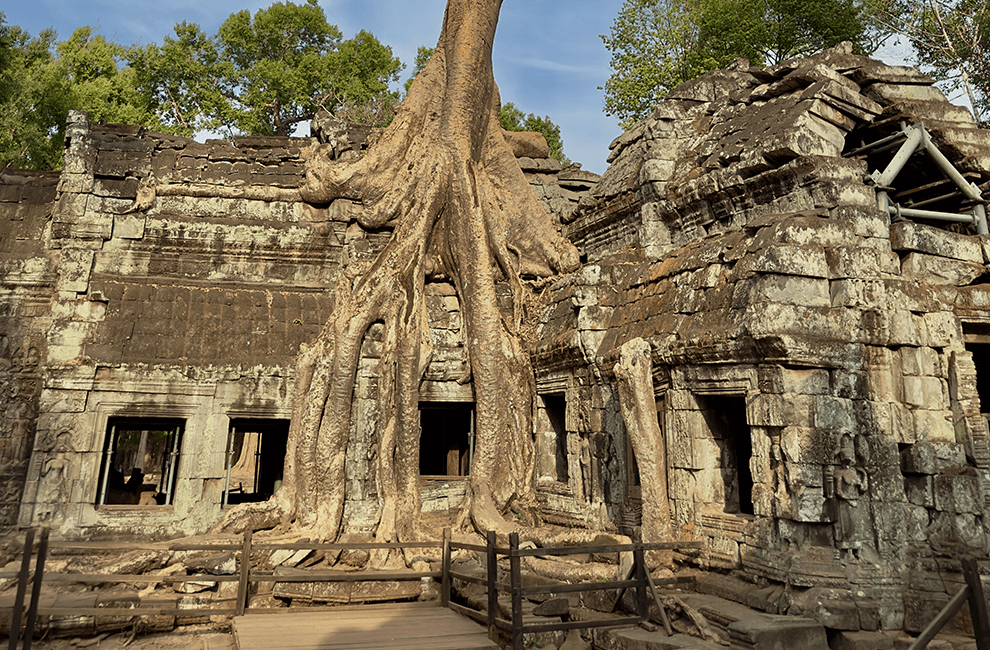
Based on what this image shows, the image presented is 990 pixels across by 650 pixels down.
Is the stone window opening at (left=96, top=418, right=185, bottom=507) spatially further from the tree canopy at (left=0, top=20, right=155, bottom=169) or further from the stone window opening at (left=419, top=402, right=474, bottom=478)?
the tree canopy at (left=0, top=20, right=155, bottom=169)

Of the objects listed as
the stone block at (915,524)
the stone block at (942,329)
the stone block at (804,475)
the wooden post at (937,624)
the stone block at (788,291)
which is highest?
the stone block at (788,291)

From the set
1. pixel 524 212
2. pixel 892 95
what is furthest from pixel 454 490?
pixel 892 95

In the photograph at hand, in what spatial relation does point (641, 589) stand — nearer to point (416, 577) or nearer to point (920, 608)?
point (920, 608)

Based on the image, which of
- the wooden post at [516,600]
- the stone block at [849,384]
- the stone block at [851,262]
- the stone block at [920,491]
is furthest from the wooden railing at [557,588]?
the stone block at [851,262]

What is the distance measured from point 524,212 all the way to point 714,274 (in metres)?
4.72

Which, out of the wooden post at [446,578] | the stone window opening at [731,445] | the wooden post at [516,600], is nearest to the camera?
the wooden post at [516,600]

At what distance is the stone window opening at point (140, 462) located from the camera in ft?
31.5

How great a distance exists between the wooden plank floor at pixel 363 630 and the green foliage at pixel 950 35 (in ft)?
58.9

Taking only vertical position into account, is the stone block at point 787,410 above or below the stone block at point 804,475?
above

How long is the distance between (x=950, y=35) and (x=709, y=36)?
6.12m

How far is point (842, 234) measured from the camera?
722 cm

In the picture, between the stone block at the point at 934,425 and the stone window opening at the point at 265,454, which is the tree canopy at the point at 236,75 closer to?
the stone window opening at the point at 265,454

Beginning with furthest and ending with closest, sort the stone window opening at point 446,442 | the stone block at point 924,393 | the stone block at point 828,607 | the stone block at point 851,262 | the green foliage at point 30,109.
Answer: the green foliage at point 30,109 < the stone window opening at point 446,442 < the stone block at point 851,262 < the stone block at point 924,393 < the stone block at point 828,607

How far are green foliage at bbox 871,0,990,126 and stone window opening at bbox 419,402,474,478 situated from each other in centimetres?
1472
